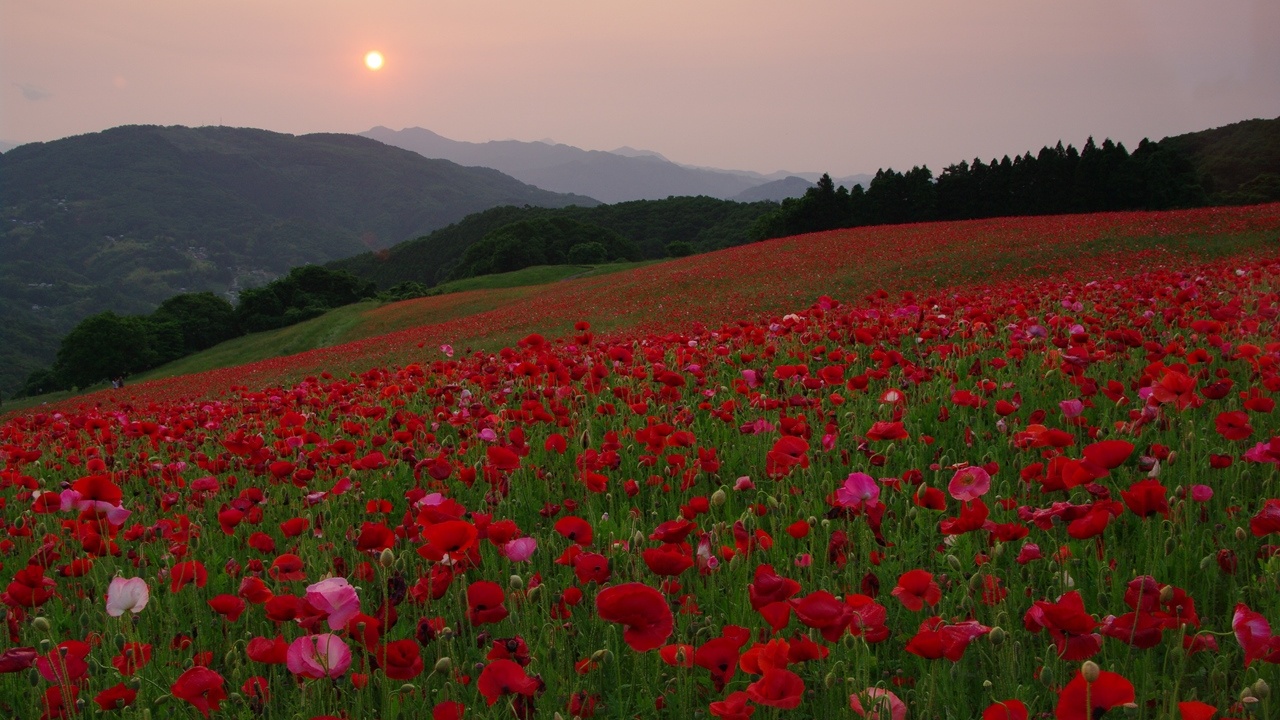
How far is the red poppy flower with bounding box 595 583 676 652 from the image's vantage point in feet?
4.72

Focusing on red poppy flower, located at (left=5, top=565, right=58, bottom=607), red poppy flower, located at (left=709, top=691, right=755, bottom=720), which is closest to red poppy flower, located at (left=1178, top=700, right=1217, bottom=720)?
red poppy flower, located at (left=709, top=691, right=755, bottom=720)

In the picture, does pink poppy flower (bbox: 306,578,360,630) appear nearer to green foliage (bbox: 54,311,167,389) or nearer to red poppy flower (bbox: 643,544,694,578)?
red poppy flower (bbox: 643,544,694,578)

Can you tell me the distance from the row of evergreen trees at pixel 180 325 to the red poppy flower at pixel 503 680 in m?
69.7

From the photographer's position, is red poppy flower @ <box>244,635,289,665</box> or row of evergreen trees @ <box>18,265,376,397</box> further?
row of evergreen trees @ <box>18,265,376,397</box>

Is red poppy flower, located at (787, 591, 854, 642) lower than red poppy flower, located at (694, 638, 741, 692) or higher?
higher

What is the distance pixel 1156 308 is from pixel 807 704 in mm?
6283

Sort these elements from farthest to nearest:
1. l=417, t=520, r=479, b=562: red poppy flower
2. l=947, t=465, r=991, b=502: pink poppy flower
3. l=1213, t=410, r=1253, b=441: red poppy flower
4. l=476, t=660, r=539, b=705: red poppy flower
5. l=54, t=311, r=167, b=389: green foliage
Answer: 1. l=54, t=311, r=167, b=389: green foliage
2. l=1213, t=410, r=1253, b=441: red poppy flower
3. l=947, t=465, r=991, b=502: pink poppy flower
4. l=417, t=520, r=479, b=562: red poppy flower
5. l=476, t=660, r=539, b=705: red poppy flower

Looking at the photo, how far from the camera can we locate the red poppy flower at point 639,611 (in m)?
1.44

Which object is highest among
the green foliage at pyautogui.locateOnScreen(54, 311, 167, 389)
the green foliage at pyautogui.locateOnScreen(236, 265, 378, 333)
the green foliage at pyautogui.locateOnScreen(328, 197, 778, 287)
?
the green foliage at pyautogui.locateOnScreen(328, 197, 778, 287)

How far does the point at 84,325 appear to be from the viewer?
6225cm

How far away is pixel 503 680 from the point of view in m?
1.57

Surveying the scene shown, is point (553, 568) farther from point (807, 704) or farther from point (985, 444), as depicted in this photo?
point (985, 444)

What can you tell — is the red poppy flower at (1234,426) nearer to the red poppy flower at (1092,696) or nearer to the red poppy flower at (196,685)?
the red poppy flower at (1092,696)

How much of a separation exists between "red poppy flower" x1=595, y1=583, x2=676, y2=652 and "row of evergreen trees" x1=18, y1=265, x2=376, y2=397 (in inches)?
2754
